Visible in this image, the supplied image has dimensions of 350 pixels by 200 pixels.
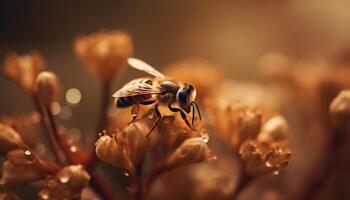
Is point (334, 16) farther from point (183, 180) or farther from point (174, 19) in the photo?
point (183, 180)

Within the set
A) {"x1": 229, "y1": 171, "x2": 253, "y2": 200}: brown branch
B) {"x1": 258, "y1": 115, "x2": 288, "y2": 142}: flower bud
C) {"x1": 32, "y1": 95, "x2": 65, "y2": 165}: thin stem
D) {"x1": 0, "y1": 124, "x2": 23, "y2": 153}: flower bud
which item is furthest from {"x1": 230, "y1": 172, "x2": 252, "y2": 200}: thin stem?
{"x1": 0, "y1": 124, "x2": 23, "y2": 153}: flower bud

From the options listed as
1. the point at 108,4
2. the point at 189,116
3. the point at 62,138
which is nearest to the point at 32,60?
the point at 62,138

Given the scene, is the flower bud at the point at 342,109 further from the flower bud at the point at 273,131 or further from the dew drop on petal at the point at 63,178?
the dew drop on petal at the point at 63,178

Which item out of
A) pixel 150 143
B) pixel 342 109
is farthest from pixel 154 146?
pixel 342 109

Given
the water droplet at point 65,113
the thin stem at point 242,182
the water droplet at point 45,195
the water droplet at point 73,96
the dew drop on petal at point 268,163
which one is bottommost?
the water droplet at point 65,113

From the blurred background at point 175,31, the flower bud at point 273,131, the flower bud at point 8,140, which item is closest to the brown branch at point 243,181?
the flower bud at point 273,131

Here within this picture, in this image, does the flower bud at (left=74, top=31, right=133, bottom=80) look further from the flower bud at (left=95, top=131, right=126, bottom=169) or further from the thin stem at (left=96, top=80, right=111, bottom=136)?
the flower bud at (left=95, top=131, right=126, bottom=169)

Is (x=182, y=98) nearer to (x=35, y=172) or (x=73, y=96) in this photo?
(x=35, y=172)
